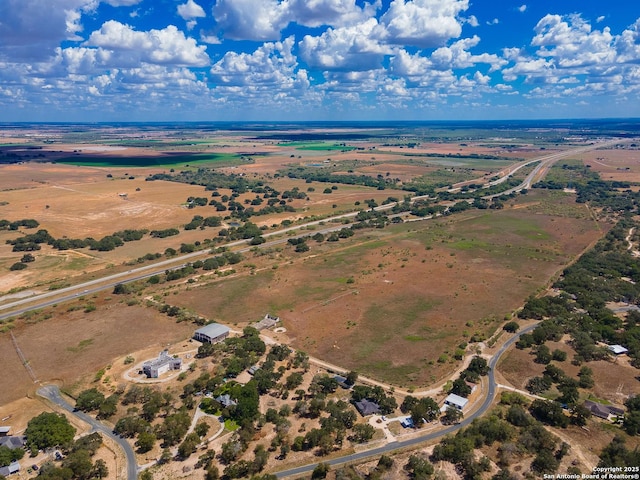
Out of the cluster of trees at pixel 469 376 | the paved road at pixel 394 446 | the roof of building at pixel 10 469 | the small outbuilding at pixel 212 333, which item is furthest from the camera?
the small outbuilding at pixel 212 333

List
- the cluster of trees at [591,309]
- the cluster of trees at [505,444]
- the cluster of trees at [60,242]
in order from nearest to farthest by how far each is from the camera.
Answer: the cluster of trees at [505,444], the cluster of trees at [591,309], the cluster of trees at [60,242]

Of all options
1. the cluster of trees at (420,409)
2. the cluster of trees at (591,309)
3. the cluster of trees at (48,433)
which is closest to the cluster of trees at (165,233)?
the cluster of trees at (48,433)

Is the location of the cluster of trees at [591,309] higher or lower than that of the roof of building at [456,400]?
higher

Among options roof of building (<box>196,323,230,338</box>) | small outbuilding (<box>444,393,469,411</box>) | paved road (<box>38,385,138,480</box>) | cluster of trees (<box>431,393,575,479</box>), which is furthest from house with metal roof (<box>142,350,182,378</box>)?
cluster of trees (<box>431,393,575,479</box>)

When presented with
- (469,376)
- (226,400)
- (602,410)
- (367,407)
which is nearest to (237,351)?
(226,400)

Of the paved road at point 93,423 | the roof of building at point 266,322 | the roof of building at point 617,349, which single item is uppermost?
the roof of building at point 617,349

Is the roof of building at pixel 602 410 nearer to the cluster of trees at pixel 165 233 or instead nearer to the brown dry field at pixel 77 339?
the brown dry field at pixel 77 339
